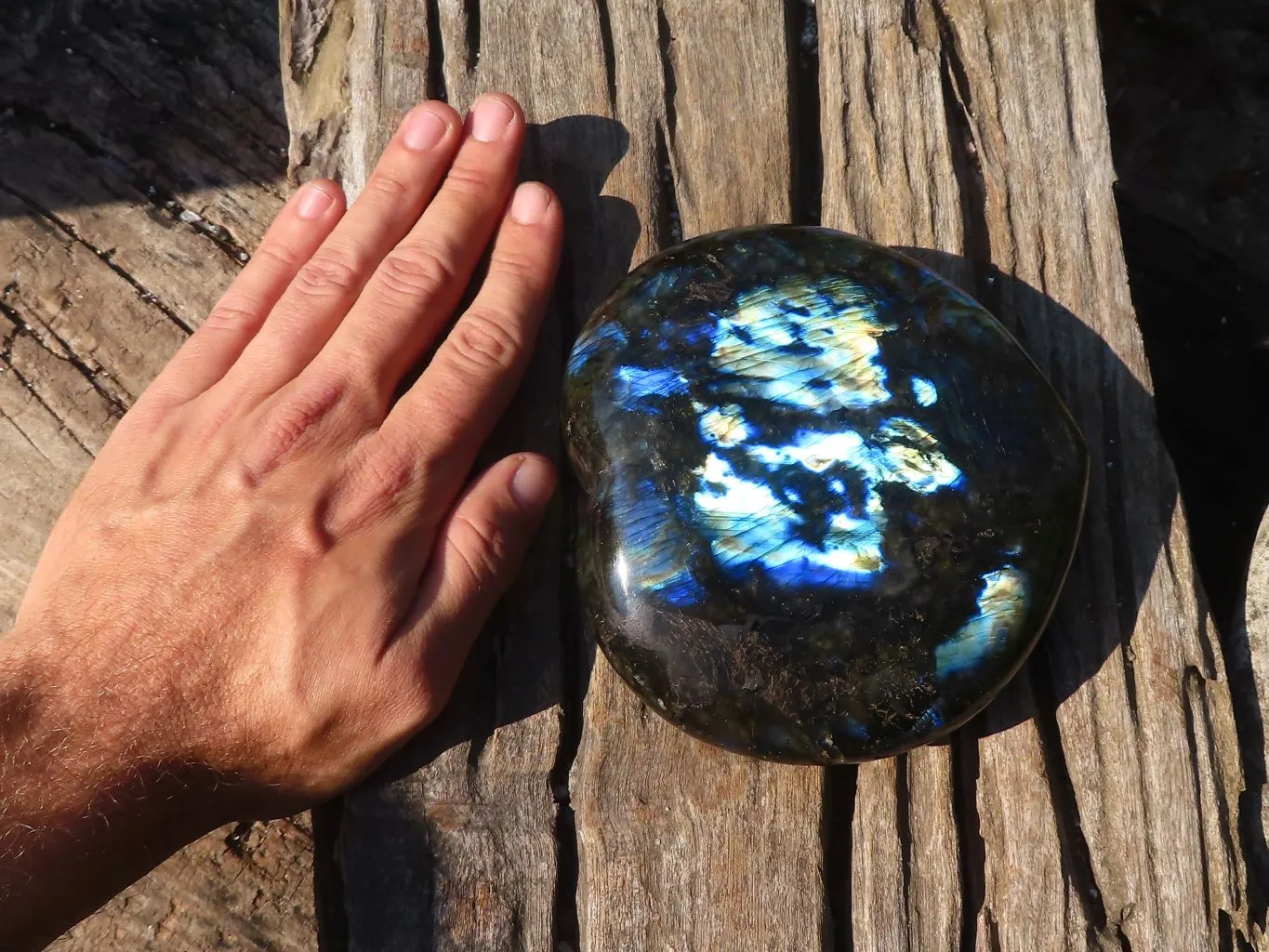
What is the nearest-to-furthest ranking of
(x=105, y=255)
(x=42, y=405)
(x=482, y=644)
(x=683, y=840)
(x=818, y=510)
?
(x=818, y=510)
(x=683, y=840)
(x=482, y=644)
(x=42, y=405)
(x=105, y=255)

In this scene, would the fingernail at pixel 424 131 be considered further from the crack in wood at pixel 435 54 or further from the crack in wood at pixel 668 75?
the crack in wood at pixel 668 75

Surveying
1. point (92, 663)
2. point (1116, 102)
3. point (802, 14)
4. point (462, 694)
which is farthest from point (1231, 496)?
point (92, 663)

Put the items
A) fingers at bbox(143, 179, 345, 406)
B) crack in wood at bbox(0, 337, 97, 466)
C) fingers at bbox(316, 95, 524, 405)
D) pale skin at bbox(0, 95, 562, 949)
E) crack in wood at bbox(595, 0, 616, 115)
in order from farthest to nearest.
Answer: crack in wood at bbox(0, 337, 97, 466), crack in wood at bbox(595, 0, 616, 115), fingers at bbox(143, 179, 345, 406), fingers at bbox(316, 95, 524, 405), pale skin at bbox(0, 95, 562, 949)

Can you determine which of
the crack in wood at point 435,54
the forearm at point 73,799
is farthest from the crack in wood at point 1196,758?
the crack in wood at point 435,54

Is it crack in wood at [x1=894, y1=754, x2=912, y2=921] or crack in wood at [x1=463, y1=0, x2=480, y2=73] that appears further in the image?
crack in wood at [x1=463, y1=0, x2=480, y2=73]

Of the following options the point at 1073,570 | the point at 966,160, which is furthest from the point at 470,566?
the point at 966,160

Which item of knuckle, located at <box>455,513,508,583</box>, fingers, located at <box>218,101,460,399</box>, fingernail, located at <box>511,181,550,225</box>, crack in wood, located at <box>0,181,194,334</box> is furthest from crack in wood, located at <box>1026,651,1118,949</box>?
crack in wood, located at <box>0,181,194,334</box>

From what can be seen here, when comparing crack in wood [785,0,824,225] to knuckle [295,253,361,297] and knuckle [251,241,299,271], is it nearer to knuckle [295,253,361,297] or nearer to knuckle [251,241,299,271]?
knuckle [295,253,361,297]

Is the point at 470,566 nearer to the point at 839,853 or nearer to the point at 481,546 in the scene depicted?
the point at 481,546

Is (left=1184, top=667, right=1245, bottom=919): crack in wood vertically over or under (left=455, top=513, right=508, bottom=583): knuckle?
under
